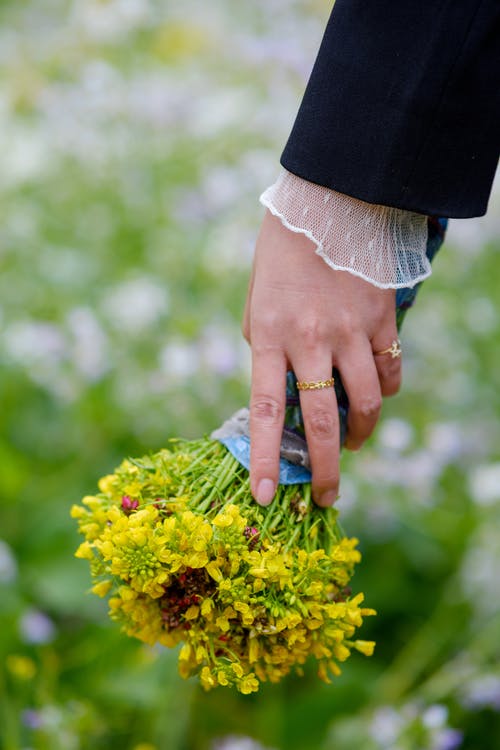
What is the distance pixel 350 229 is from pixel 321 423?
250 millimetres

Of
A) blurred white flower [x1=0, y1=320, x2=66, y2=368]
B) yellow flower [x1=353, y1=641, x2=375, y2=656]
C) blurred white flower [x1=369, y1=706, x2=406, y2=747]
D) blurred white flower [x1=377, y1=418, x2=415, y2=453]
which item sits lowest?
blurred white flower [x1=369, y1=706, x2=406, y2=747]

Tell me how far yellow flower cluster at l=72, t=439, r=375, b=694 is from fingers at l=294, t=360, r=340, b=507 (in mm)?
47

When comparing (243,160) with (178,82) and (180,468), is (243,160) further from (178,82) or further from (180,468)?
(180,468)

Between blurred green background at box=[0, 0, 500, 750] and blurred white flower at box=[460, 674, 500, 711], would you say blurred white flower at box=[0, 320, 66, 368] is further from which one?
blurred white flower at box=[460, 674, 500, 711]

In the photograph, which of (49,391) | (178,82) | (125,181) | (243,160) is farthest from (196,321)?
(178,82)

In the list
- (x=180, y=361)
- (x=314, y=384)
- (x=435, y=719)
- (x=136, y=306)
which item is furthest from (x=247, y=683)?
(x=136, y=306)

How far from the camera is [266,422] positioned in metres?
1.10

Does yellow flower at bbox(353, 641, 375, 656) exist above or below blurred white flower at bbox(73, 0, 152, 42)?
below

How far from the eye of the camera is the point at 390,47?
104 cm

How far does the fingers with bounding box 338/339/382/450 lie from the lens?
1.09 m

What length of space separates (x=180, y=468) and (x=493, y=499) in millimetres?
1078

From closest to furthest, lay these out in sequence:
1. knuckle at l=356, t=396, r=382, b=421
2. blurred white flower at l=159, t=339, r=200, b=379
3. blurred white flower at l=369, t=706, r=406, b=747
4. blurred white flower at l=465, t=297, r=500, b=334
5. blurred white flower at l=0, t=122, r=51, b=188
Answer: knuckle at l=356, t=396, r=382, b=421
blurred white flower at l=369, t=706, r=406, b=747
blurred white flower at l=159, t=339, r=200, b=379
blurred white flower at l=465, t=297, r=500, b=334
blurred white flower at l=0, t=122, r=51, b=188

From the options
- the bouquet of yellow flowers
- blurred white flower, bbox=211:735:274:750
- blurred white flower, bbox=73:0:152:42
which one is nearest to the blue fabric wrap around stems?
the bouquet of yellow flowers

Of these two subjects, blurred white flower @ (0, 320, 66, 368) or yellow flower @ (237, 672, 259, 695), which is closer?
Answer: yellow flower @ (237, 672, 259, 695)
